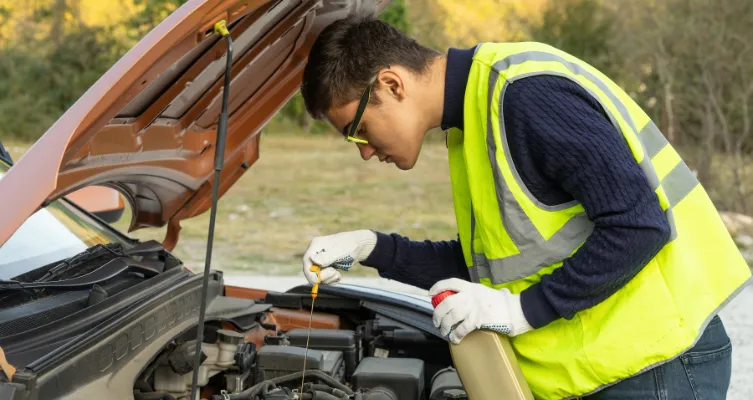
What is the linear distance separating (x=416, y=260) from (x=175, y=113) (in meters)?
0.90

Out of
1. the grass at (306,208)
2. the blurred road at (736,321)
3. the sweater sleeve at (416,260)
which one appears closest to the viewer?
the sweater sleeve at (416,260)

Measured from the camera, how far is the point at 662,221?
170 cm

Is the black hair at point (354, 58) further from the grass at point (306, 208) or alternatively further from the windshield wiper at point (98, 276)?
the grass at point (306, 208)

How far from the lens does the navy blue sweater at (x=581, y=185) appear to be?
1.67 meters

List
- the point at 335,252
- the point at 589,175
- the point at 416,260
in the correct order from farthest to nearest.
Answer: the point at 416,260, the point at 335,252, the point at 589,175

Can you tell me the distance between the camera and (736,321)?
6.18 meters

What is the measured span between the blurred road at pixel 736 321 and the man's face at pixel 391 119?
6.56ft

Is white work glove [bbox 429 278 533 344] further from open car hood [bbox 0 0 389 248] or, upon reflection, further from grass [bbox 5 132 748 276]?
grass [bbox 5 132 748 276]

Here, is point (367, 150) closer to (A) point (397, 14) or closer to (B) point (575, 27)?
(B) point (575, 27)

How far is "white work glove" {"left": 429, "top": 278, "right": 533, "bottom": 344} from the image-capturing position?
185 cm

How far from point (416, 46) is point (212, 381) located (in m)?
1.22

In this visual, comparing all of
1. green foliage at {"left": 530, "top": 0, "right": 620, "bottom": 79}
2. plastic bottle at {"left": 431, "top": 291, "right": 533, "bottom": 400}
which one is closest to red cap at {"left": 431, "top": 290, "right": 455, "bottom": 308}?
plastic bottle at {"left": 431, "top": 291, "right": 533, "bottom": 400}

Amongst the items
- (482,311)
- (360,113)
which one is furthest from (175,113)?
(482,311)

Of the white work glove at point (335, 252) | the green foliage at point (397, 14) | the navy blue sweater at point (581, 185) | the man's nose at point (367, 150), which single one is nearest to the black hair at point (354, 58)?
the man's nose at point (367, 150)
